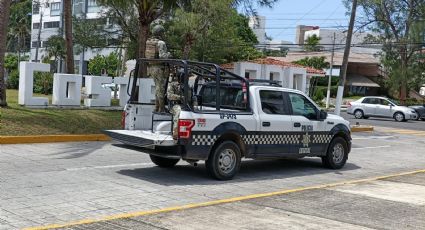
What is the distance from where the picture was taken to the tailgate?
9.41m

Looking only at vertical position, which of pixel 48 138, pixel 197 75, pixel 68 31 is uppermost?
pixel 68 31

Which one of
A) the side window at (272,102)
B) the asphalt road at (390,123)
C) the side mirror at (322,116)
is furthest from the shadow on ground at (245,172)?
the asphalt road at (390,123)

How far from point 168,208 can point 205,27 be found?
18160 mm

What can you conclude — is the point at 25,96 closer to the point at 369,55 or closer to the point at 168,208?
the point at 168,208

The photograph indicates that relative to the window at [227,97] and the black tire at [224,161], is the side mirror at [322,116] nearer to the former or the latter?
the window at [227,97]

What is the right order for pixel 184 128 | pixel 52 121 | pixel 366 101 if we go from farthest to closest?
pixel 366 101 → pixel 52 121 → pixel 184 128

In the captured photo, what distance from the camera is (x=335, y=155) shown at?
12.5m

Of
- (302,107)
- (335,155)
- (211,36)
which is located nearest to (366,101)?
(211,36)

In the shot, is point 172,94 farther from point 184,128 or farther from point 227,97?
point 227,97

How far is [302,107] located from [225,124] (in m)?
2.41

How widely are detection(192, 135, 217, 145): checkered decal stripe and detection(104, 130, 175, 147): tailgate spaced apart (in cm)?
37

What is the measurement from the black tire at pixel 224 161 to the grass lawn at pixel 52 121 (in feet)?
20.8

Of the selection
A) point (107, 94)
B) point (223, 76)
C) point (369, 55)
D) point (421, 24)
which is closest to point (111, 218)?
point (223, 76)

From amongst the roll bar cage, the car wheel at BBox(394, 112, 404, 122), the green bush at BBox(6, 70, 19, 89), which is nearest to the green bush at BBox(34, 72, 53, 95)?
the green bush at BBox(6, 70, 19, 89)
